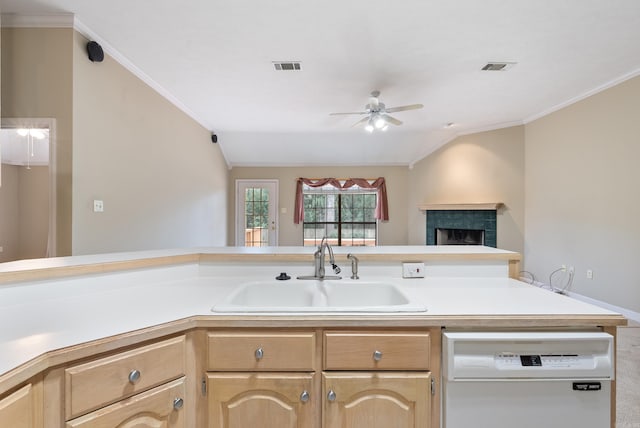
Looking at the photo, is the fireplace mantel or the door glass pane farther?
the door glass pane

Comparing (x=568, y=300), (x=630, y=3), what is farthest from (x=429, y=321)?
(x=630, y=3)

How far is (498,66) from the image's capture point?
9.44 ft

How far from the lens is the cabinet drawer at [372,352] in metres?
1.03

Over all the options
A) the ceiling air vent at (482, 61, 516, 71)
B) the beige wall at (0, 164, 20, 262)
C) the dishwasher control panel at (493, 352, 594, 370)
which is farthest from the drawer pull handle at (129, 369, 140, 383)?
the beige wall at (0, 164, 20, 262)

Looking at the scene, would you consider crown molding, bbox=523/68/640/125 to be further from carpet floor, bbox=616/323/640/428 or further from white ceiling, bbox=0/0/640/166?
carpet floor, bbox=616/323/640/428

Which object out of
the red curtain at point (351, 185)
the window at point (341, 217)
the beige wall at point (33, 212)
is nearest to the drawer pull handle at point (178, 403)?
the beige wall at point (33, 212)

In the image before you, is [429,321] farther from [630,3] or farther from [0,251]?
[0,251]

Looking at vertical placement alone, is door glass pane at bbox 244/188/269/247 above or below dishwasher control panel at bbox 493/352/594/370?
above

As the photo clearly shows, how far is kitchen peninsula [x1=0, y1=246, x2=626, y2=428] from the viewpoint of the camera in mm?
813

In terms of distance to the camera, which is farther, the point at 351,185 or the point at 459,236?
the point at 351,185

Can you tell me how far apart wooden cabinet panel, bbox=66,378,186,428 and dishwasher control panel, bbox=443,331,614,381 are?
942 millimetres

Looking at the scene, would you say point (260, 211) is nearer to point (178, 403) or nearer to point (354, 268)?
point (354, 268)

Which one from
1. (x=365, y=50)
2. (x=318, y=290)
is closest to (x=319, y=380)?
(x=318, y=290)

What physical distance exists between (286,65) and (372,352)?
2.75 metres
